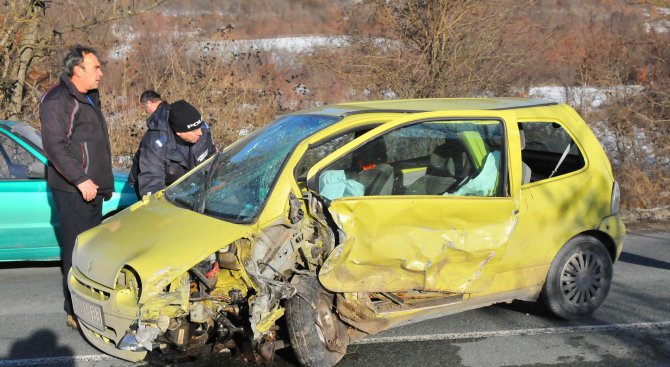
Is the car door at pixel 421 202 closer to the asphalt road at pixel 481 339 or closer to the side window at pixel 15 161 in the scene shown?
the asphalt road at pixel 481 339

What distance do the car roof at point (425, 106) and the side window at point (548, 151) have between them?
219 millimetres

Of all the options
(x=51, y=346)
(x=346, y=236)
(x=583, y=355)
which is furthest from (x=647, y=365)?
(x=51, y=346)

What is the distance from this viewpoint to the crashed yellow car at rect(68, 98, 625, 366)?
4582mm

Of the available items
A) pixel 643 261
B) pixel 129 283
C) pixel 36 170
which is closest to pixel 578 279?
pixel 643 261

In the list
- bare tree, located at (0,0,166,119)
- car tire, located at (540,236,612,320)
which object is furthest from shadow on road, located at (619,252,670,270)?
bare tree, located at (0,0,166,119)

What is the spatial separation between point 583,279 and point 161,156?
3.62 metres

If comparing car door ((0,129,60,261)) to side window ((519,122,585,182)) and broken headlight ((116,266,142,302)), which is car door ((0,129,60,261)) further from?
side window ((519,122,585,182))

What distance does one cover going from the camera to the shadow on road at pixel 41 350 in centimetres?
521

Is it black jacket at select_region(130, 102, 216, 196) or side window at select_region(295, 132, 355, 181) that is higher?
side window at select_region(295, 132, 355, 181)

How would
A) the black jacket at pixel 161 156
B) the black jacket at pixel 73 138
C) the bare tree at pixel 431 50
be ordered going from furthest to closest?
the bare tree at pixel 431 50
the black jacket at pixel 161 156
the black jacket at pixel 73 138

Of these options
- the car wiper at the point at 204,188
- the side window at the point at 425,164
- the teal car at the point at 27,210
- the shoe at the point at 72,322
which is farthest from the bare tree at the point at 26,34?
the side window at the point at 425,164

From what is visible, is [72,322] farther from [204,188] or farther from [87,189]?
[204,188]

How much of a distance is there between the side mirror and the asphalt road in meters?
1.18

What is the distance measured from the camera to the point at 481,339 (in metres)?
5.50
